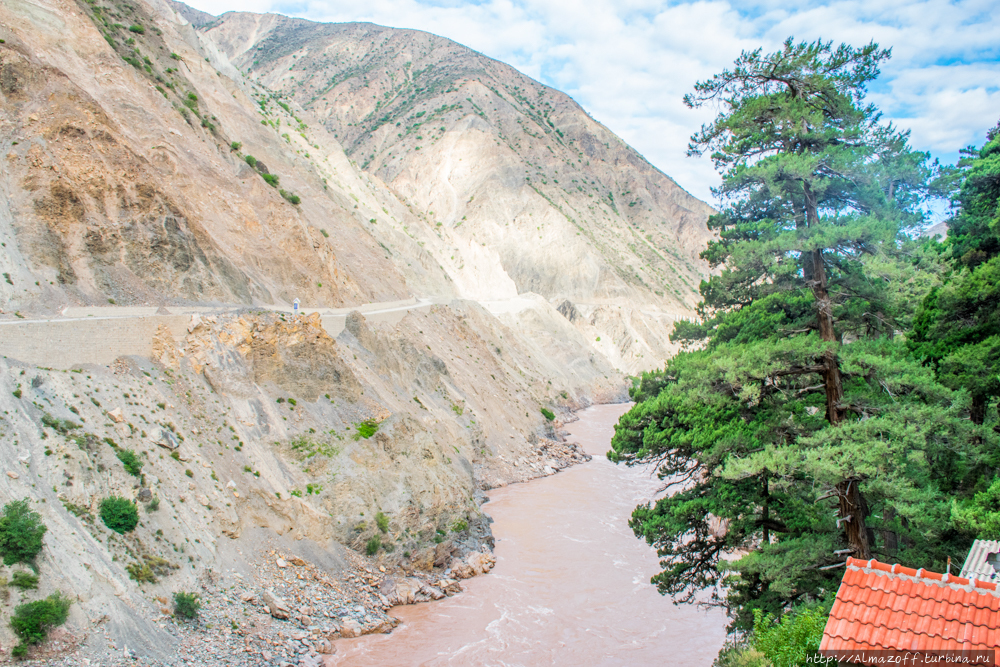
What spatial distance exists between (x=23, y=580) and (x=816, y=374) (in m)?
13.8

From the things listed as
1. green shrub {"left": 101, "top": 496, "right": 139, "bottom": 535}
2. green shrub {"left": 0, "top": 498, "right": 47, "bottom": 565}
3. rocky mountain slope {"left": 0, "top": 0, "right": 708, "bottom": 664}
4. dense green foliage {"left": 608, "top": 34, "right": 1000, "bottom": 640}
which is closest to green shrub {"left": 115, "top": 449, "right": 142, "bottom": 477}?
rocky mountain slope {"left": 0, "top": 0, "right": 708, "bottom": 664}

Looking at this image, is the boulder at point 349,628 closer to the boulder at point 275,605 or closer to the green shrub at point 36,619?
the boulder at point 275,605

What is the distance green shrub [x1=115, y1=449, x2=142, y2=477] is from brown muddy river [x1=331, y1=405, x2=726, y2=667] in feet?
19.9

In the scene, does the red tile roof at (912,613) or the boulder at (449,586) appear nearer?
the red tile roof at (912,613)

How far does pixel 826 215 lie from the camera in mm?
10891

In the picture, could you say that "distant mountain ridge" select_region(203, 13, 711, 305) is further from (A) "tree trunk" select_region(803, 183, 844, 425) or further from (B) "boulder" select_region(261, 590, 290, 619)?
(A) "tree trunk" select_region(803, 183, 844, 425)

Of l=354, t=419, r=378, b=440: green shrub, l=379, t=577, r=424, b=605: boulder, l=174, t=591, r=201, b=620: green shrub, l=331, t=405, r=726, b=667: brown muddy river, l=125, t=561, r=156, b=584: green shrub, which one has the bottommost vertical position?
l=331, t=405, r=726, b=667: brown muddy river

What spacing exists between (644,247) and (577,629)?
292ft

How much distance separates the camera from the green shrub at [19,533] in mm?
10891

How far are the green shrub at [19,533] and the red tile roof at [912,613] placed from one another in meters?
12.4

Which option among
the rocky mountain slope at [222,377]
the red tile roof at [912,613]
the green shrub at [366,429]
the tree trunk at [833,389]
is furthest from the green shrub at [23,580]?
the tree trunk at [833,389]

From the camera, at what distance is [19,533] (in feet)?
36.3

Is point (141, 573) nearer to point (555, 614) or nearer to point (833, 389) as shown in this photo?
point (555, 614)

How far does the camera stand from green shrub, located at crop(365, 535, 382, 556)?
17.9m
